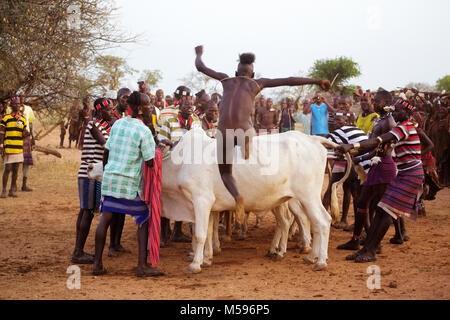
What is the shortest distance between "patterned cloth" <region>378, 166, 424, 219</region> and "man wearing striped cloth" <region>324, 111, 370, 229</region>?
2.66ft

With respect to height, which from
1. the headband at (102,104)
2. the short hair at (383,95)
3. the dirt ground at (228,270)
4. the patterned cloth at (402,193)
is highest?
the short hair at (383,95)

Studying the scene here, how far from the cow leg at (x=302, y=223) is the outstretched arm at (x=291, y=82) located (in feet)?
6.68

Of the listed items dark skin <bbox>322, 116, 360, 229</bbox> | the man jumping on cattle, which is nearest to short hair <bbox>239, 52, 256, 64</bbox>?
the man jumping on cattle

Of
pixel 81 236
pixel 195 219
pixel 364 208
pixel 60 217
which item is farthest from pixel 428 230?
pixel 60 217

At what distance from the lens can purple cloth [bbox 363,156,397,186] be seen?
6574 mm

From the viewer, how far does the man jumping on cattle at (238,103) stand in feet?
17.9

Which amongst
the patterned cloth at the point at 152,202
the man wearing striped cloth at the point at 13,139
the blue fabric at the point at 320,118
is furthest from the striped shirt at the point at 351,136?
the man wearing striped cloth at the point at 13,139

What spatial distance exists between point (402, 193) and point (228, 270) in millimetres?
2465

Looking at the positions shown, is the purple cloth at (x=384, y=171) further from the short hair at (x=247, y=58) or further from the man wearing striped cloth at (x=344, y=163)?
the short hair at (x=247, y=58)

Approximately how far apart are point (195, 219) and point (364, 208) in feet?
8.38

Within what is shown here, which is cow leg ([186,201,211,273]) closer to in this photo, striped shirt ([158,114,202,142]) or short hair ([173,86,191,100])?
striped shirt ([158,114,202,142])

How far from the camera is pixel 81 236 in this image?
6.31 m

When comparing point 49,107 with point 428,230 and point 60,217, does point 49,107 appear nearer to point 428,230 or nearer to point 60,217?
point 60,217

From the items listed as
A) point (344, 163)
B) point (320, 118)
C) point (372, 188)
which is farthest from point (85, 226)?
point (320, 118)
